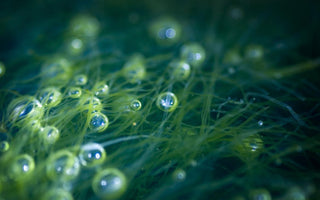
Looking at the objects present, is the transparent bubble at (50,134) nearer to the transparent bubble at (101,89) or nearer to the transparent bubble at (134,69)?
the transparent bubble at (101,89)

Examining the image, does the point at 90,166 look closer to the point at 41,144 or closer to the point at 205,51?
the point at 41,144

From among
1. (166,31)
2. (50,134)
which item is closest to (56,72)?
(50,134)

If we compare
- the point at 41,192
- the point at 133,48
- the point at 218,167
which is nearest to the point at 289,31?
the point at 133,48

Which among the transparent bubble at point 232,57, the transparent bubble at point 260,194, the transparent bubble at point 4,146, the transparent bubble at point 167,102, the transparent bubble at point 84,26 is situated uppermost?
the transparent bubble at point 84,26

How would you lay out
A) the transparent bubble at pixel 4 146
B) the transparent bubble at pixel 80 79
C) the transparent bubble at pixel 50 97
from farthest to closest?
the transparent bubble at pixel 80 79 → the transparent bubble at pixel 50 97 → the transparent bubble at pixel 4 146

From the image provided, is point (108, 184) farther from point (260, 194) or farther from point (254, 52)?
point (254, 52)

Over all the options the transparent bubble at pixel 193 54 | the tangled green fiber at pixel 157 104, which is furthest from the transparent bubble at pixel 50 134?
the transparent bubble at pixel 193 54
